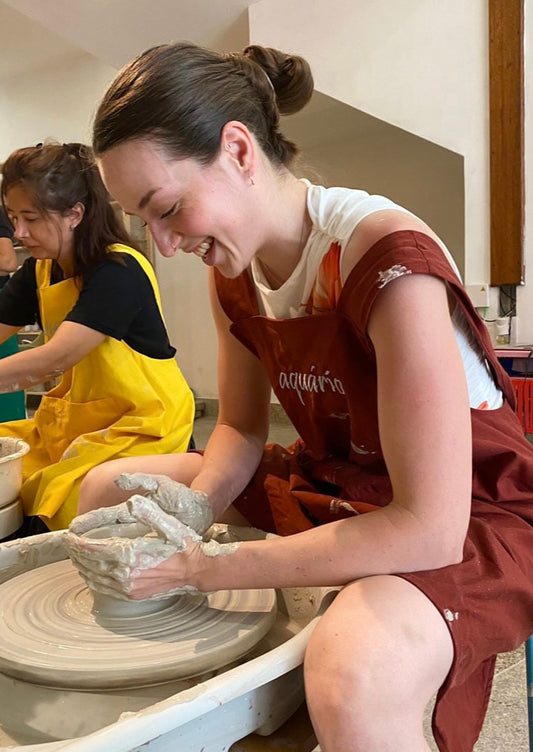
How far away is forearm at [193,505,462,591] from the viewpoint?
746mm

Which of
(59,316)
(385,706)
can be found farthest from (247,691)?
(59,316)

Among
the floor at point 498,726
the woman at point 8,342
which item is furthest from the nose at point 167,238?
the woman at point 8,342

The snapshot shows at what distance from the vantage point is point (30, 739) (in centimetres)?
73

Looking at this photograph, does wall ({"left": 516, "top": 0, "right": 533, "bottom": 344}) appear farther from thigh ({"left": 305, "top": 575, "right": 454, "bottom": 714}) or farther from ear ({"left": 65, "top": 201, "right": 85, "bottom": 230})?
thigh ({"left": 305, "top": 575, "right": 454, "bottom": 714})

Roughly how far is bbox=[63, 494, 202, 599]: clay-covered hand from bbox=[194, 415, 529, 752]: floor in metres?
0.20

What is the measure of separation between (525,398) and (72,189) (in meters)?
1.58

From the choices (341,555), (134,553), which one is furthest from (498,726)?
(134,553)

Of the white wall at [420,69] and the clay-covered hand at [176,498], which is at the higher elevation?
the white wall at [420,69]

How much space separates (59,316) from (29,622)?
102 cm

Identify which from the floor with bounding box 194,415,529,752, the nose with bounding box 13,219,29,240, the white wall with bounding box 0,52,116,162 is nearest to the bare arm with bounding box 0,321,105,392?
the nose with bounding box 13,219,29,240

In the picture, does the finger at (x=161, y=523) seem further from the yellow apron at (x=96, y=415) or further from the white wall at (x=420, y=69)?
the white wall at (x=420, y=69)

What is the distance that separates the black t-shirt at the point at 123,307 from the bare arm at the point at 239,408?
0.42 metres

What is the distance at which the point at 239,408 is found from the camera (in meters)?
1.20

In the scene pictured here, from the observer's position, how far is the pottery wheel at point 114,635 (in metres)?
0.77
